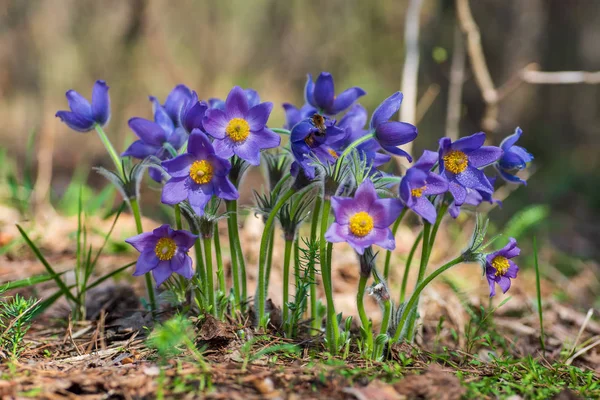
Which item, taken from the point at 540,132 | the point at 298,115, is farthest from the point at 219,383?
the point at 540,132

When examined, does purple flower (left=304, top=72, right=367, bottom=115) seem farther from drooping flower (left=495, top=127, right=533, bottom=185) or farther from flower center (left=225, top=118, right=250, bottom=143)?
drooping flower (left=495, top=127, right=533, bottom=185)

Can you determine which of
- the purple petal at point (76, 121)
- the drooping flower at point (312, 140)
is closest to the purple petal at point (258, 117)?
the drooping flower at point (312, 140)

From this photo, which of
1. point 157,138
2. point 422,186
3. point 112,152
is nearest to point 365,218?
point 422,186

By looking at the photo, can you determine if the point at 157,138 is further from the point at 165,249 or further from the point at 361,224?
the point at 361,224

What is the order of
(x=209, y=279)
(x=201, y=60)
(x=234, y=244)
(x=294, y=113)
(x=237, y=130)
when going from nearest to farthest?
(x=237, y=130) < (x=209, y=279) < (x=234, y=244) < (x=294, y=113) < (x=201, y=60)

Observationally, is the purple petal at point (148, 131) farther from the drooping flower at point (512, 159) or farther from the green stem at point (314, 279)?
the drooping flower at point (512, 159)

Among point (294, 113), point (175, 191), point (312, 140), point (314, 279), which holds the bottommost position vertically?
point (314, 279)

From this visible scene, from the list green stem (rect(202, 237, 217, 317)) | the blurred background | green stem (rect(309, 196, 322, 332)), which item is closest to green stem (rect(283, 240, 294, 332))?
green stem (rect(309, 196, 322, 332))
